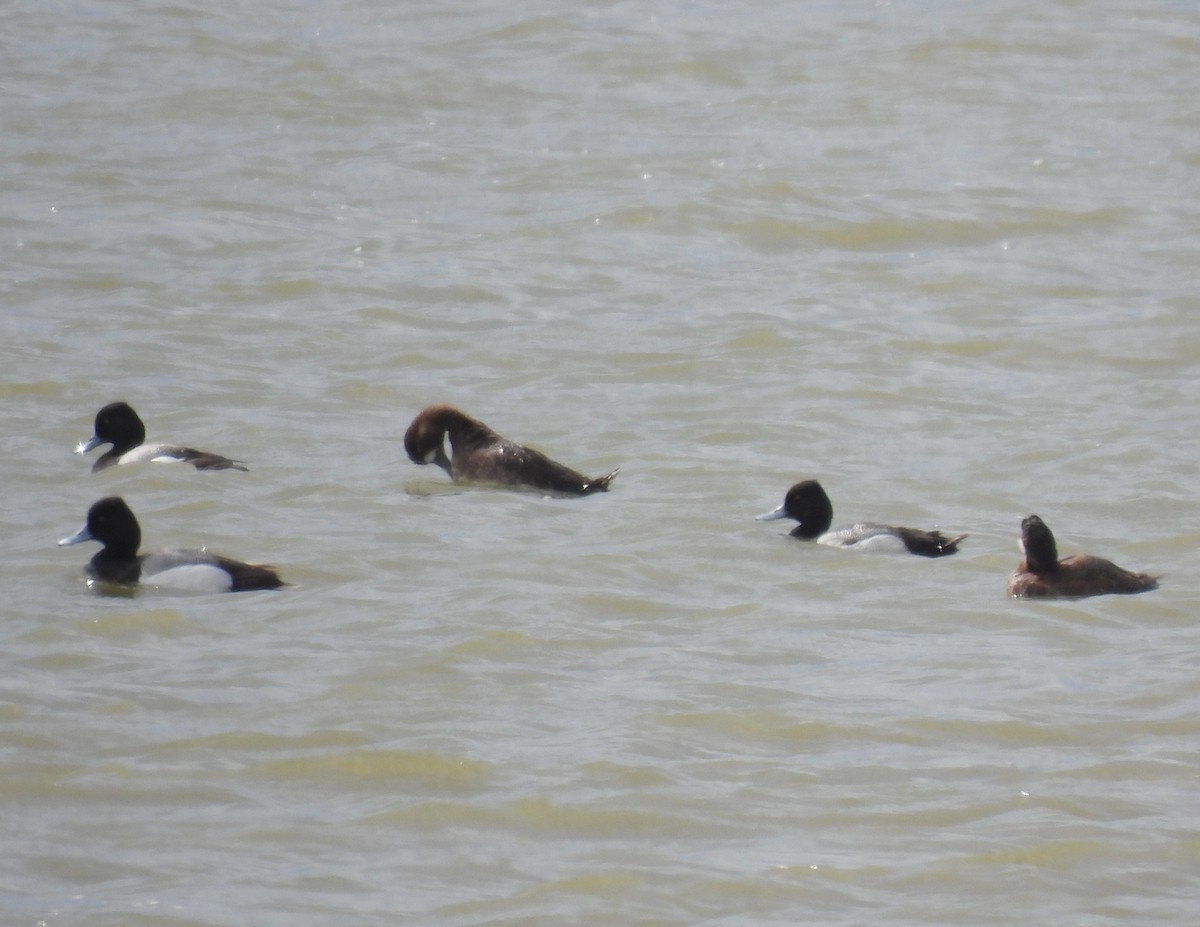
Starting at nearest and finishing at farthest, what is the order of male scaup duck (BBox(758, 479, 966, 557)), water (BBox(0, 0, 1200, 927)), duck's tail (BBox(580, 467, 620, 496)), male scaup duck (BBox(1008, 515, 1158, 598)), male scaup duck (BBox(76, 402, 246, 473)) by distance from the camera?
water (BBox(0, 0, 1200, 927)) → male scaup duck (BBox(1008, 515, 1158, 598)) → male scaup duck (BBox(758, 479, 966, 557)) → duck's tail (BBox(580, 467, 620, 496)) → male scaup duck (BBox(76, 402, 246, 473))

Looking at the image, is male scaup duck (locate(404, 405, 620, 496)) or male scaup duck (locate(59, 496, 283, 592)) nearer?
male scaup duck (locate(59, 496, 283, 592))

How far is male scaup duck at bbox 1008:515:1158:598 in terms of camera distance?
372 inches

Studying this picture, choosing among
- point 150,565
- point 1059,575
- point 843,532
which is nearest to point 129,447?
point 150,565

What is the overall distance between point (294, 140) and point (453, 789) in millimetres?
14150

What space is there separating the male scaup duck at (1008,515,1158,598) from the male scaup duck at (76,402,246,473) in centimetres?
462

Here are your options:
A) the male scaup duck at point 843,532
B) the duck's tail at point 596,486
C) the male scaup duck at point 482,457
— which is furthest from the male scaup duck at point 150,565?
the male scaup duck at point 843,532

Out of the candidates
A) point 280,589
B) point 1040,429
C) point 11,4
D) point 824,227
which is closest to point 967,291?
point 824,227

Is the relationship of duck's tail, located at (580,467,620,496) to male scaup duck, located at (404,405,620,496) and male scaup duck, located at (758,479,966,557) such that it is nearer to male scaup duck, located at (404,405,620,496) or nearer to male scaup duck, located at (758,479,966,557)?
male scaup duck, located at (404,405,620,496)

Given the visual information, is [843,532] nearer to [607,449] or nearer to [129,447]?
[607,449]

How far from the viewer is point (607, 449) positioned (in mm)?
12562

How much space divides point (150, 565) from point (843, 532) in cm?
351

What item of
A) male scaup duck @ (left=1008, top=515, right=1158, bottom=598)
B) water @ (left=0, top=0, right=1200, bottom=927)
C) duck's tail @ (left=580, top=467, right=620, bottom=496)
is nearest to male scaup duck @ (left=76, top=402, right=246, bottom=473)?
water @ (left=0, top=0, right=1200, bottom=927)

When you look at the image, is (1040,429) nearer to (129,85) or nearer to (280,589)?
(280,589)

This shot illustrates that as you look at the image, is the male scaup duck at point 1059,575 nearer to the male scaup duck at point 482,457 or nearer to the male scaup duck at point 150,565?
the male scaup duck at point 482,457
